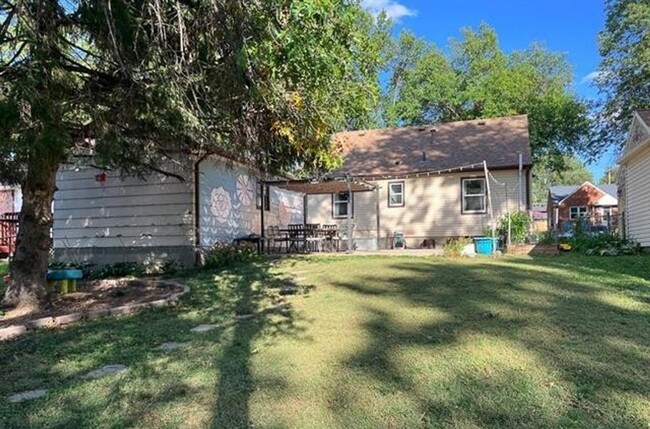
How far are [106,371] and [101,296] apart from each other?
4808 millimetres

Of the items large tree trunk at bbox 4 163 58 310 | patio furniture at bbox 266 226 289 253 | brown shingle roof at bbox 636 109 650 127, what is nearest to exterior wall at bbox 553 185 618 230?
brown shingle roof at bbox 636 109 650 127

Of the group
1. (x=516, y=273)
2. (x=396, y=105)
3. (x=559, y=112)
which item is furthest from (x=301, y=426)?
(x=396, y=105)

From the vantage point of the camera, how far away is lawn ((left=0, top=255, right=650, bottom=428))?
3.20 meters

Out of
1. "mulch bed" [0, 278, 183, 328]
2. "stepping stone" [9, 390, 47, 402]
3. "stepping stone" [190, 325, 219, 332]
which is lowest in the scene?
"stepping stone" [9, 390, 47, 402]

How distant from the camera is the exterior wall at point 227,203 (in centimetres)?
1312

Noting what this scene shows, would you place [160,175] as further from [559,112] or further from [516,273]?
[559,112]

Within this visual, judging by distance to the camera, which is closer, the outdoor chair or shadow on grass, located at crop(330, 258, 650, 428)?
shadow on grass, located at crop(330, 258, 650, 428)

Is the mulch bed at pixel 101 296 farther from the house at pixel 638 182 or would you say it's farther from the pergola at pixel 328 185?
the house at pixel 638 182

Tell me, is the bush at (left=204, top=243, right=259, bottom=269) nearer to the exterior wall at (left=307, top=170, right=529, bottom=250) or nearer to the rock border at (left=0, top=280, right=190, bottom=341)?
the rock border at (left=0, top=280, right=190, bottom=341)

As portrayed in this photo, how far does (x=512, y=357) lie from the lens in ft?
13.1

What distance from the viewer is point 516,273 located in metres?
8.18

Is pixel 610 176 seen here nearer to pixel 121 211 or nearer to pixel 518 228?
pixel 518 228

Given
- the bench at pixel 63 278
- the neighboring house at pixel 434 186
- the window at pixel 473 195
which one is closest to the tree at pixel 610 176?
the neighboring house at pixel 434 186

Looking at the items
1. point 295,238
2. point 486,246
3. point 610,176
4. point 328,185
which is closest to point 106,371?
point 486,246
